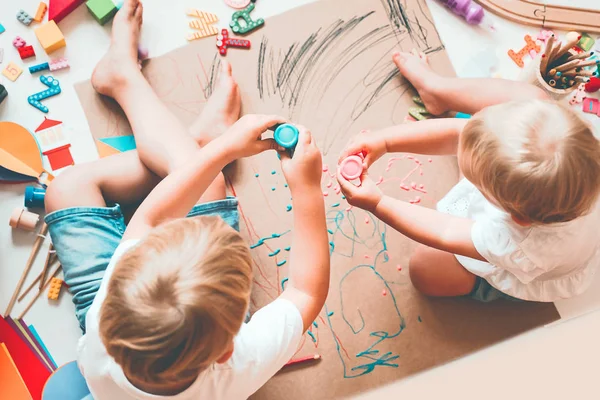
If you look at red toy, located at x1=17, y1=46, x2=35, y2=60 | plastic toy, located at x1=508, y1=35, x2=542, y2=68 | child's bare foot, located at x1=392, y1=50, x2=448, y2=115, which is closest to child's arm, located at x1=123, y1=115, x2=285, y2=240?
child's bare foot, located at x1=392, y1=50, x2=448, y2=115

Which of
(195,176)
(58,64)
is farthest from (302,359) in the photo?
(58,64)

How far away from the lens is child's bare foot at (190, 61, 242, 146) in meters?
0.92

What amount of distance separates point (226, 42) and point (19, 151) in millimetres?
441

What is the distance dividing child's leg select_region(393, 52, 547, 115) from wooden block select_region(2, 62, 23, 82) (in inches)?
29.0

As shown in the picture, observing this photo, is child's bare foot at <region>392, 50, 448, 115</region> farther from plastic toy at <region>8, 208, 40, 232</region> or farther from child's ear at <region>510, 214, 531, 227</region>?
plastic toy at <region>8, 208, 40, 232</region>

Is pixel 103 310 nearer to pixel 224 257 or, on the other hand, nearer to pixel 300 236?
pixel 224 257

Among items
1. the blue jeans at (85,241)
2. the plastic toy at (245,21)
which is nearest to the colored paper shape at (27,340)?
the blue jeans at (85,241)

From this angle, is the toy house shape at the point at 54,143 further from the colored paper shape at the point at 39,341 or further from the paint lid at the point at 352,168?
the paint lid at the point at 352,168

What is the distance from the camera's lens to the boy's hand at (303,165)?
696mm

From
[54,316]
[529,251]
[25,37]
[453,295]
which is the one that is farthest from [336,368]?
[25,37]

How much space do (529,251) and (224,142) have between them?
44 centimetres

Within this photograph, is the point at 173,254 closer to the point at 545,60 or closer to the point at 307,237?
the point at 307,237

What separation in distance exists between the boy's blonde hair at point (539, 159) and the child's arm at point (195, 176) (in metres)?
0.30

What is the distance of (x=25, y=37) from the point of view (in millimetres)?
979
